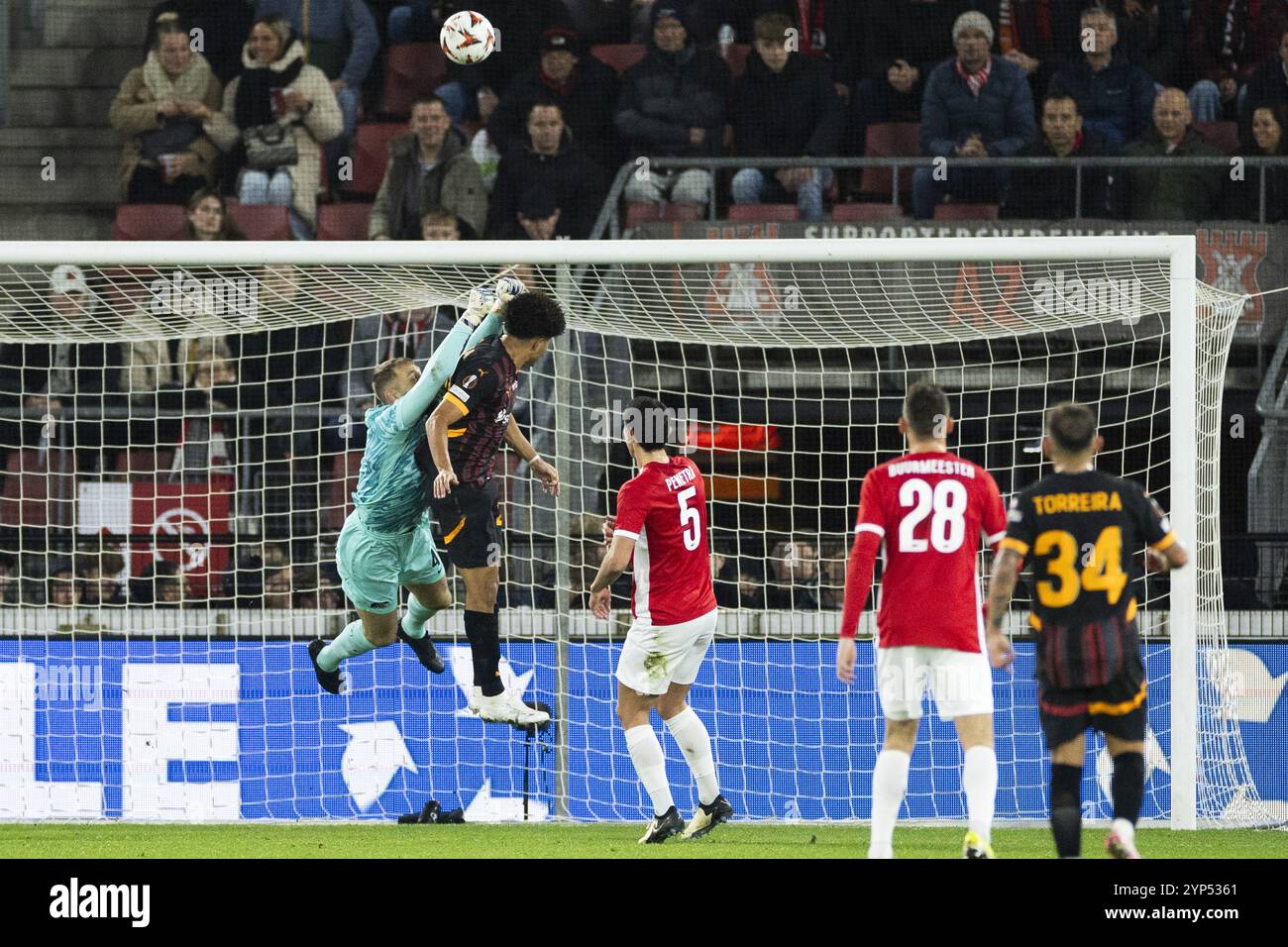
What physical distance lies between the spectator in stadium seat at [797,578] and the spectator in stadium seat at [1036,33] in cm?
499

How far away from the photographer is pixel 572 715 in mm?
8773

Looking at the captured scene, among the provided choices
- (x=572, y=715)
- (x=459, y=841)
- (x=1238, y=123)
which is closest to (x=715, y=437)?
(x=572, y=715)

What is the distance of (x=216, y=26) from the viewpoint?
13406mm

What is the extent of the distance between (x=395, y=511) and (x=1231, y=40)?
837cm

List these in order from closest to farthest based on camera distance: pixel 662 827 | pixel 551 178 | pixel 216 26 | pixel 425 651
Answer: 1. pixel 662 827
2. pixel 425 651
3. pixel 551 178
4. pixel 216 26

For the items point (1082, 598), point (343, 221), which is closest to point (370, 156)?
point (343, 221)

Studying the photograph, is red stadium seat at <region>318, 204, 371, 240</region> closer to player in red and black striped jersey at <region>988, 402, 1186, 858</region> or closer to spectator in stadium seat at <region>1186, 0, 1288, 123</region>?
spectator in stadium seat at <region>1186, 0, 1288, 123</region>

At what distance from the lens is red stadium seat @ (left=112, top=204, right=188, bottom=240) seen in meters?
12.6

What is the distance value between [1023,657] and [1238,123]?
543 cm

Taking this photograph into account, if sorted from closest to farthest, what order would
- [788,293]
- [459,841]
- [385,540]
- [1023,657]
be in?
[459,841]
[385,540]
[1023,657]
[788,293]

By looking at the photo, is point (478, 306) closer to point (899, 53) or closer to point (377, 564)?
point (377, 564)

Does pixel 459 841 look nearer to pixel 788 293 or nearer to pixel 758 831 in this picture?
pixel 758 831

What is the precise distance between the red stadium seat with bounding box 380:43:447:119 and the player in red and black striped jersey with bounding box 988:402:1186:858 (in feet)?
29.4

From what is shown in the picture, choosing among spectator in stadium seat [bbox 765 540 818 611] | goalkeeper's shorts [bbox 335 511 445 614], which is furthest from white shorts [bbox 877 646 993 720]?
spectator in stadium seat [bbox 765 540 818 611]
